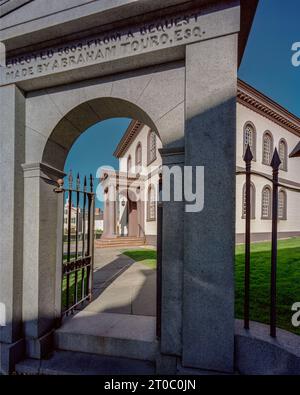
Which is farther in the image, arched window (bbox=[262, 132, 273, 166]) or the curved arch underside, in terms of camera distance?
arched window (bbox=[262, 132, 273, 166])

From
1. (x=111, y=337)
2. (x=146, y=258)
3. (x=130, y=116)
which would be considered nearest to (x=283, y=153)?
(x=146, y=258)

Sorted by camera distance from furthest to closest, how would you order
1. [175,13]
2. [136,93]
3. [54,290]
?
1. [54,290]
2. [136,93]
3. [175,13]

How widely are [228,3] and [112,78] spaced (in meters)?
1.58

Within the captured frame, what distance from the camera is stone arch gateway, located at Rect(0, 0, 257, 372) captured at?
100.0 inches

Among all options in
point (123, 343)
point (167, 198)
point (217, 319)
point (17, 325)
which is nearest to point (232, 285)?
point (217, 319)

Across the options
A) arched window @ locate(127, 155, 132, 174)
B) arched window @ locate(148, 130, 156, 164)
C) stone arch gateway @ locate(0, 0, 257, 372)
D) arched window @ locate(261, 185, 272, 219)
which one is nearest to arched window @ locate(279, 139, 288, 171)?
arched window @ locate(261, 185, 272, 219)

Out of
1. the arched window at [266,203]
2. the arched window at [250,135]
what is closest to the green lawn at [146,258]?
the arched window at [266,203]

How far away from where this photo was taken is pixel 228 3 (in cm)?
251

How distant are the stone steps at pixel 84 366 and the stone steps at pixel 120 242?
46.7ft

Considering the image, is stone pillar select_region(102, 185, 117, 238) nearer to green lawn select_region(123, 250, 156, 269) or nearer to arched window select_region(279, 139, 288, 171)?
green lawn select_region(123, 250, 156, 269)

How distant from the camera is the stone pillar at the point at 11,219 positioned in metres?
3.19

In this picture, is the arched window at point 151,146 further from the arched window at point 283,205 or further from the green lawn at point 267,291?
the arched window at point 283,205

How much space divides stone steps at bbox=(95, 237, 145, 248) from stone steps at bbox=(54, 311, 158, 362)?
1374 centimetres
